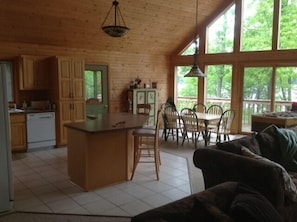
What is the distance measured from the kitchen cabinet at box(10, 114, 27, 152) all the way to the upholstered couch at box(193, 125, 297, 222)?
164 inches

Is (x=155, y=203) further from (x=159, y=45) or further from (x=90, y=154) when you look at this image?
(x=159, y=45)

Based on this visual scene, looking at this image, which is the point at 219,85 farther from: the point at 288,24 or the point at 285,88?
the point at 288,24

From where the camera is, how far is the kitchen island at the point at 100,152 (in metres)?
3.84

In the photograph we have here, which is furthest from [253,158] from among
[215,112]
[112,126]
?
[215,112]

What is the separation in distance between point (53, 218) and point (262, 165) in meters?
2.27

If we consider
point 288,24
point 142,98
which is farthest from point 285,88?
point 142,98

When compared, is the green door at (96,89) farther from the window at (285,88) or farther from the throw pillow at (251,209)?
the throw pillow at (251,209)

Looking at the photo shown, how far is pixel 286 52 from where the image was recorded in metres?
6.89

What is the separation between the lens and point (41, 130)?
6102 millimetres

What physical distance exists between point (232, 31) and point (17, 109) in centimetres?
583

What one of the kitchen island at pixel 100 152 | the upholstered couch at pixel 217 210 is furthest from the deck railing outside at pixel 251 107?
the upholstered couch at pixel 217 210

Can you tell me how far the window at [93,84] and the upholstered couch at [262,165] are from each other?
4.96m

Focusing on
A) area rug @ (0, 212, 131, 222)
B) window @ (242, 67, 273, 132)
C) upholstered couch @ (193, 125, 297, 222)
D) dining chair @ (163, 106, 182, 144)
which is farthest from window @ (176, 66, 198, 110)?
area rug @ (0, 212, 131, 222)

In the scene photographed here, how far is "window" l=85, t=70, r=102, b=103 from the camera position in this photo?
7383 mm
